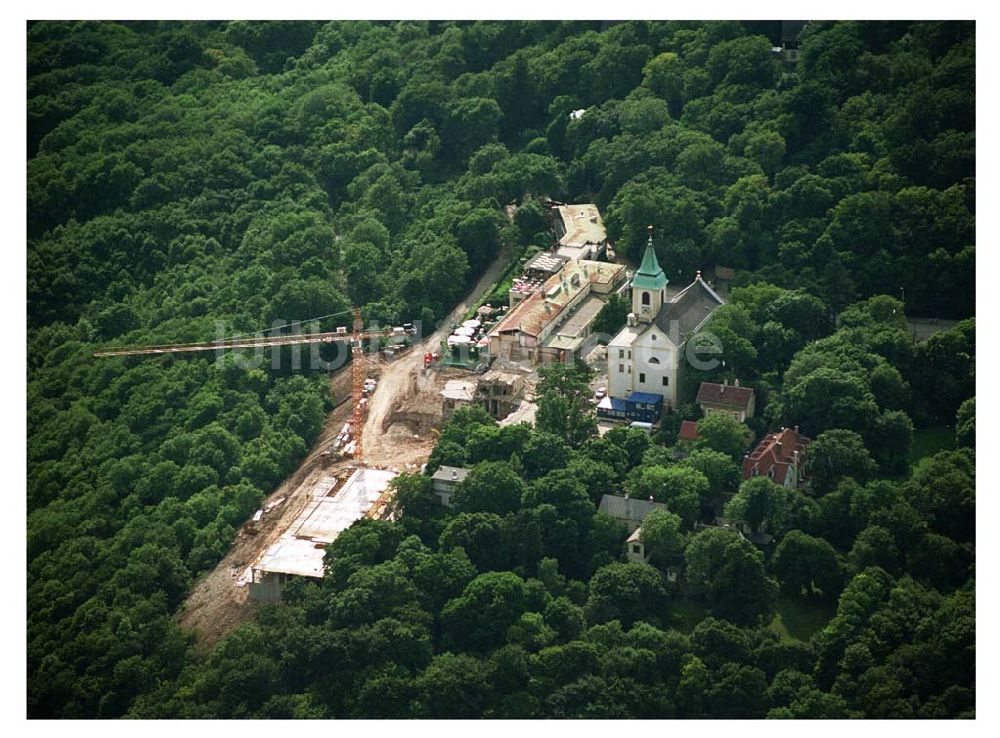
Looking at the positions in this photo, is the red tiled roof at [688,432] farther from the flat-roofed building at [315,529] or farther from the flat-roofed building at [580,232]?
the flat-roofed building at [580,232]

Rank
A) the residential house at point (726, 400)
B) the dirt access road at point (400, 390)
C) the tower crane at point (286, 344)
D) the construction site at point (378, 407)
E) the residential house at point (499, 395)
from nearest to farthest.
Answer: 1. the construction site at point (378, 407)
2. the residential house at point (726, 400)
3. the dirt access road at point (400, 390)
4. the residential house at point (499, 395)
5. the tower crane at point (286, 344)

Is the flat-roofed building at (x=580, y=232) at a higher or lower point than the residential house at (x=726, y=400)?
higher

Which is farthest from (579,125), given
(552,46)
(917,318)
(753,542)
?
(753,542)

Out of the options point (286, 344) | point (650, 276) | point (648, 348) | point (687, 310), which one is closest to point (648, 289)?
point (650, 276)

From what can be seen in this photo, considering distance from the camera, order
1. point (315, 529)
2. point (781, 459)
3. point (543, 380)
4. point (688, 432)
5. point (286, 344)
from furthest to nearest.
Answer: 1. point (286, 344)
2. point (543, 380)
3. point (688, 432)
4. point (315, 529)
5. point (781, 459)

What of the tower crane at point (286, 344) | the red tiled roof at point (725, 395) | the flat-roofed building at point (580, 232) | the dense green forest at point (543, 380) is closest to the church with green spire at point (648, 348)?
the dense green forest at point (543, 380)

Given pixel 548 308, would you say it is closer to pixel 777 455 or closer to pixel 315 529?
pixel 777 455
